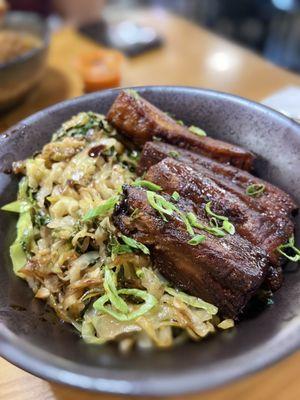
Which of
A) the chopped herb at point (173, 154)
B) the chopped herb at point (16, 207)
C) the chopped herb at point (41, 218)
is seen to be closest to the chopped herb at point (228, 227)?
the chopped herb at point (173, 154)

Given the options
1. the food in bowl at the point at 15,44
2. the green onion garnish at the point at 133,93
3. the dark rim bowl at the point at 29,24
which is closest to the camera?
the green onion garnish at the point at 133,93

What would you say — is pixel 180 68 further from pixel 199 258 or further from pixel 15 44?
pixel 199 258

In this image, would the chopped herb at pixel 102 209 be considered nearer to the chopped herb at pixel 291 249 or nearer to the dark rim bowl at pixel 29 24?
the chopped herb at pixel 291 249

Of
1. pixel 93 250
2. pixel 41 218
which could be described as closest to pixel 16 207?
pixel 41 218

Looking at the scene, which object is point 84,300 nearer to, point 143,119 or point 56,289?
point 56,289

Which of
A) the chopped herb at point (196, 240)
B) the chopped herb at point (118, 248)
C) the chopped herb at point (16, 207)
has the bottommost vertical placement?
the chopped herb at point (16, 207)

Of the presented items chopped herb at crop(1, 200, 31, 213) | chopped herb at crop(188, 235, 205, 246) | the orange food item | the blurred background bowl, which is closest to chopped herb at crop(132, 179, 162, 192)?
chopped herb at crop(188, 235, 205, 246)

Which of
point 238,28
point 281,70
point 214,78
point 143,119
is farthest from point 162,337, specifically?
point 238,28
